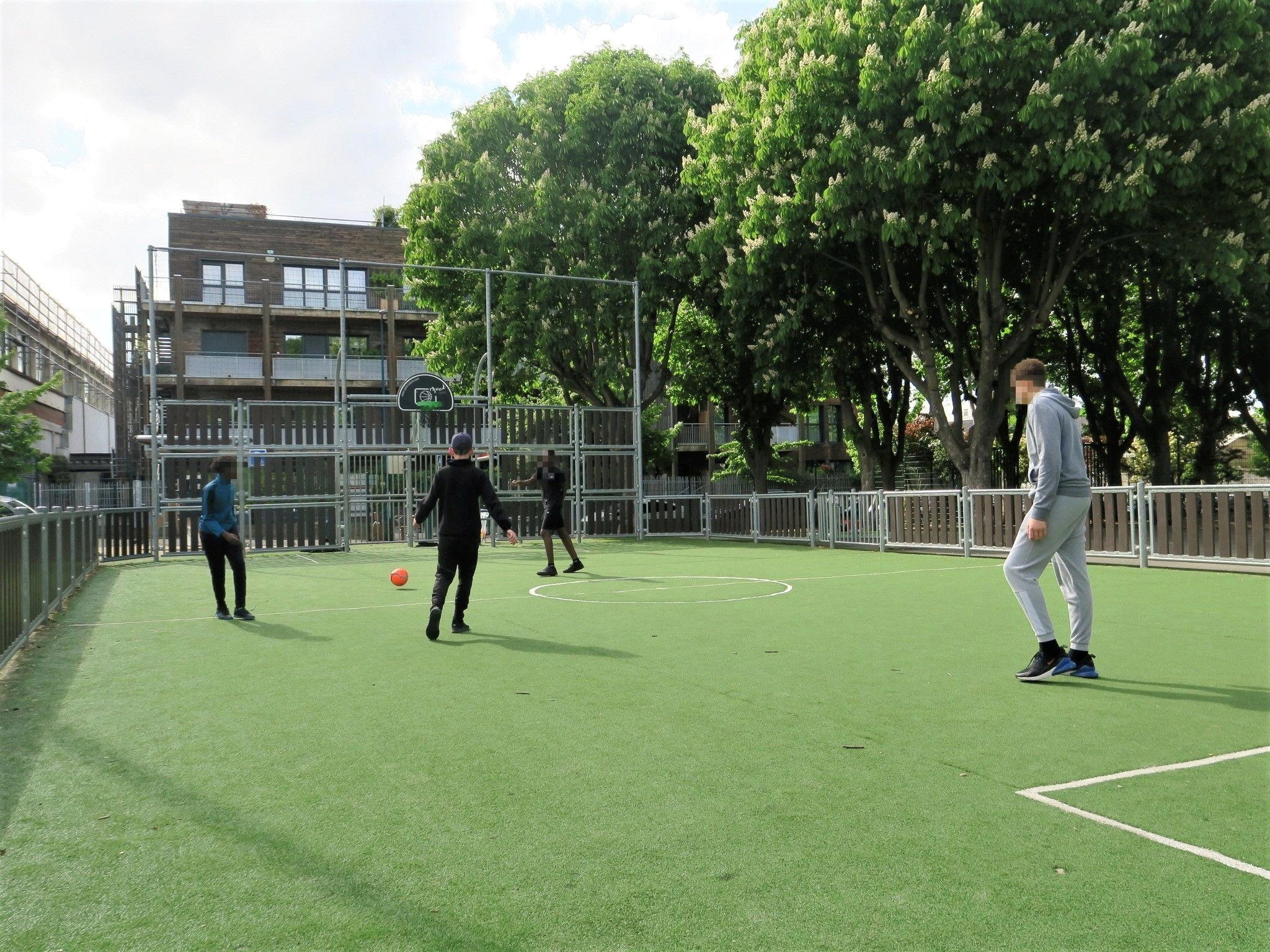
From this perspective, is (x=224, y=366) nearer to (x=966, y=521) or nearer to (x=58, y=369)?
(x=58, y=369)

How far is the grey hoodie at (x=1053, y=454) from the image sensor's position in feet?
21.6

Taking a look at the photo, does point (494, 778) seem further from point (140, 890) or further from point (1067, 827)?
point (1067, 827)

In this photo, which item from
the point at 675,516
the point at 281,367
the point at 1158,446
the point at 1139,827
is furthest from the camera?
the point at 281,367

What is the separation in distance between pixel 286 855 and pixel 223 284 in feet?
152

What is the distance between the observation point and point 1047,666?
6680 mm

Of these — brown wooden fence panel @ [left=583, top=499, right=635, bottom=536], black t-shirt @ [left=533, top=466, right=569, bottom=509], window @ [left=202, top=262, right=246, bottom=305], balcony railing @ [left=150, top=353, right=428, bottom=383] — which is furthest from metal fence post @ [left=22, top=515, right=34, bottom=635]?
window @ [left=202, top=262, right=246, bottom=305]

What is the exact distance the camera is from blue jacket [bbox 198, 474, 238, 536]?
1097cm

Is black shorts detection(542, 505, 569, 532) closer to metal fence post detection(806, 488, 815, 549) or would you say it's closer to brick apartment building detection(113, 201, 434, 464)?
metal fence post detection(806, 488, 815, 549)

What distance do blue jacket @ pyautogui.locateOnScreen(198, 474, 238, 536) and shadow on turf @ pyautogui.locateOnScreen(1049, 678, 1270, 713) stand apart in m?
8.18

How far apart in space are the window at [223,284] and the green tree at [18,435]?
18.9 m

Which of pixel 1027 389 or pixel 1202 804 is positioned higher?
pixel 1027 389

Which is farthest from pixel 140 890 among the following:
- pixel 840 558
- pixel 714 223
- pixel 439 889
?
pixel 714 223

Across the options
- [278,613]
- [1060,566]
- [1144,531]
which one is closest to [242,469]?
[278,613]

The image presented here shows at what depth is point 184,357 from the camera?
43406mm
